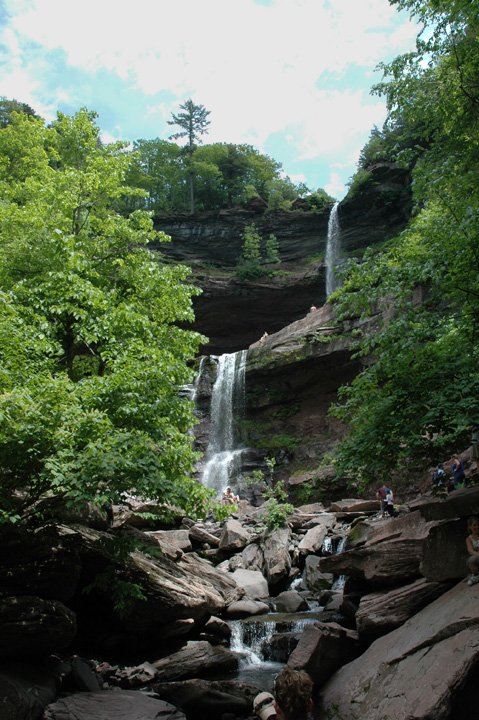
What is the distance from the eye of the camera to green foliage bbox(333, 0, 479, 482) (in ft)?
21.9

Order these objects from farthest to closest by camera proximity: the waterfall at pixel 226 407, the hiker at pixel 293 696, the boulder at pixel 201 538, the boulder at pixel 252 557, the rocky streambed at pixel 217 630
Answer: the waterfall at pixel 226 407, the boulder at pixel 201 538, the boulder at pixel 252 557, the hiker at pixel 293 696, the rocky streambed at pixel 217 630

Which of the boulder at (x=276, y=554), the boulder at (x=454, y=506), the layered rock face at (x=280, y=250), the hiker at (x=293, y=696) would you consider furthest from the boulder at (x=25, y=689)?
the layered rock face at (x=280, y=250)

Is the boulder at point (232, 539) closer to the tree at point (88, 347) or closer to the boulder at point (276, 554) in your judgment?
the boulder at point (276, 554)

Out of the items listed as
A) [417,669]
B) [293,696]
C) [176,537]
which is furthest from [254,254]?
[417,669]

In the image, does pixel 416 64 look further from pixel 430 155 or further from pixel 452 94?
pixel 430 155

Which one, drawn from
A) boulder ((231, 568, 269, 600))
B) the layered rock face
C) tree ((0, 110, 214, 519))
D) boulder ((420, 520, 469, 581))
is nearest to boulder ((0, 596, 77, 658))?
tree ((0, 110, 214, 519))

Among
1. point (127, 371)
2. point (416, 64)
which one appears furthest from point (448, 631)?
point (416, 64)

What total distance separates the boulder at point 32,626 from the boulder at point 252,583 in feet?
18.6

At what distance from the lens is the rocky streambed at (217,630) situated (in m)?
5.45

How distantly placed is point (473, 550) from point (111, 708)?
543 centimetres

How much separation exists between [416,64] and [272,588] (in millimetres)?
13058

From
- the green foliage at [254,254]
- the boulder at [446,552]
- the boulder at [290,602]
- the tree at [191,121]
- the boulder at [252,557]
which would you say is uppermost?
the tree at [191,121]

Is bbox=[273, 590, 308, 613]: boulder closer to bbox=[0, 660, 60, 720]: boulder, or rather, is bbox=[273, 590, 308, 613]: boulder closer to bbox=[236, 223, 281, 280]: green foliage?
bbox=[0, 660, 60, 720]: boulder

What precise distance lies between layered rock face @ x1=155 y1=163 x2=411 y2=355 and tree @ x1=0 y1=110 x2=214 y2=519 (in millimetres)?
24573
